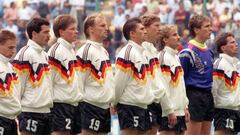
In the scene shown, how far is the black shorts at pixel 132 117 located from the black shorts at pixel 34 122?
1249 millimetres

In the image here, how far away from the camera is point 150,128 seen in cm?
1258

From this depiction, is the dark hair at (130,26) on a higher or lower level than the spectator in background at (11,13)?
higher

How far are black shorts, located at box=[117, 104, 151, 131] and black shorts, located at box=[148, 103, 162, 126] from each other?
0.27 m

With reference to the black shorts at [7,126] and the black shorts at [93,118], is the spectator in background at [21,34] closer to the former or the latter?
the black shorts at [93,118]

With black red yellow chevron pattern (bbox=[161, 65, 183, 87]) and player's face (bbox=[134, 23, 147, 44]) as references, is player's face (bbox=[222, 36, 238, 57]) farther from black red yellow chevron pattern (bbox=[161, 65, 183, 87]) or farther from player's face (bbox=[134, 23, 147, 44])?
player's face (bbox=[134, 23, 147, 44])

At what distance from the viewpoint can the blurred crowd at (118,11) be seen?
22516mm

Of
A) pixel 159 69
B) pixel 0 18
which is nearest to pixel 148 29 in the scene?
pixel 159 69

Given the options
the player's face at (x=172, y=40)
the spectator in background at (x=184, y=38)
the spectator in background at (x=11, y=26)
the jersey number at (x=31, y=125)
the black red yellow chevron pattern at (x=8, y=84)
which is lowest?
the jersey number at (x=31, y=125)

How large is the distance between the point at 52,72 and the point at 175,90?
202 centimetres

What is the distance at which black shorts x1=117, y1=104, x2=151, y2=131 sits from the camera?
12.3 m

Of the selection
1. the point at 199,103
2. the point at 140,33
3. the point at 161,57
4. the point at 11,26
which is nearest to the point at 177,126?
the point at 199,103

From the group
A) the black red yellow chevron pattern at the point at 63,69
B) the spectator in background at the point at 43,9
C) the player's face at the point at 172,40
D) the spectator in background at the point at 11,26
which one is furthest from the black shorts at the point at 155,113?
the spectator in background at the point at 43,9

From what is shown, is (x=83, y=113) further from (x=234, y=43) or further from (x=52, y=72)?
(x=234, y=43)

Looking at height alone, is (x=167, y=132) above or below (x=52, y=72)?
below
